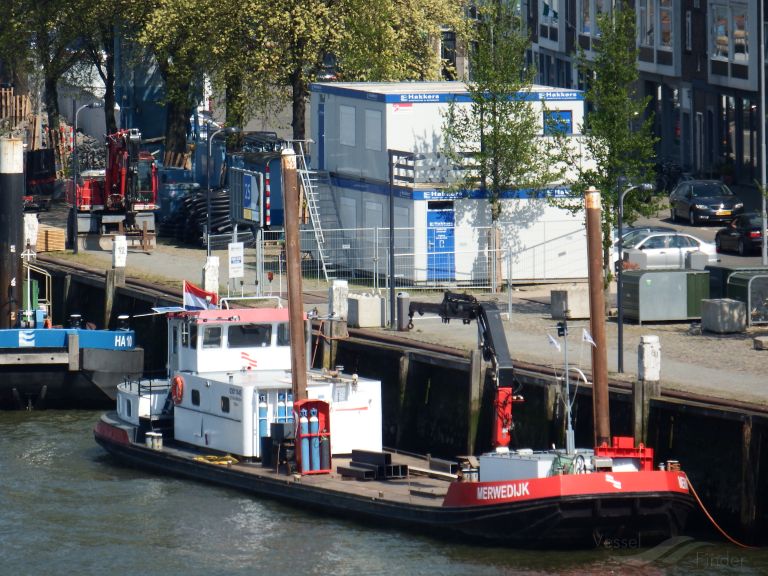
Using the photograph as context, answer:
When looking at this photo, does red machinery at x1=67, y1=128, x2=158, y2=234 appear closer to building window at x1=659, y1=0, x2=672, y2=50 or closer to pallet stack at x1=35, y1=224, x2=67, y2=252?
pallet stack at x1=35, y1=224, x2=67, y2=252

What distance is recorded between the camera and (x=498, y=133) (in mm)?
44688

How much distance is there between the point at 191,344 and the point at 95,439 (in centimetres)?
384

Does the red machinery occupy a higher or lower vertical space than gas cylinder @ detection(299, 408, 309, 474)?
higher

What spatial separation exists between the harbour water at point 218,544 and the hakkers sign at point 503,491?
95cm

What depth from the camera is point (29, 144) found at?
8762 cm

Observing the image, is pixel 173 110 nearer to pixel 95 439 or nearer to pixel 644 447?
pixel 95 439

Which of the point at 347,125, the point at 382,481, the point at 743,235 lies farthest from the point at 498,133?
the point at 382,481

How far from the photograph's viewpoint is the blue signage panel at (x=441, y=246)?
44.5m

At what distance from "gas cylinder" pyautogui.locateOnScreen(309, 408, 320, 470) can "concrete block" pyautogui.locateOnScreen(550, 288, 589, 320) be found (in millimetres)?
10821

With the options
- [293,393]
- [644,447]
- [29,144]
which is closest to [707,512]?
[644,447]

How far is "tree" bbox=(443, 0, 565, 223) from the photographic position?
44.7 metres

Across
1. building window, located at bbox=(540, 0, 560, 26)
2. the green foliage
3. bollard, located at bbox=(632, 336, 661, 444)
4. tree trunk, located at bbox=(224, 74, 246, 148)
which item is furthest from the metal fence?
building window, located at bbox=(540, 0, 560, 26)

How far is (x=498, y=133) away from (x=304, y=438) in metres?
17.1

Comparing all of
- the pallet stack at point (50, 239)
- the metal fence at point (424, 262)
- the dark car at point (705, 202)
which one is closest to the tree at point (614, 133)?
the metal fence at point (424, 262)
